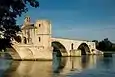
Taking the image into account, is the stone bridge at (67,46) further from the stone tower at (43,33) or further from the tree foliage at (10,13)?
the tree foliage at (10,13)

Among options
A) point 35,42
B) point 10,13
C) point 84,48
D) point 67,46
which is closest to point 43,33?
point 35,42

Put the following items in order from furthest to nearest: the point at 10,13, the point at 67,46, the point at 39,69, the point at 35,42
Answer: the point at 67,46, the point at 35,42, the point at 39,69, the point at 10,13

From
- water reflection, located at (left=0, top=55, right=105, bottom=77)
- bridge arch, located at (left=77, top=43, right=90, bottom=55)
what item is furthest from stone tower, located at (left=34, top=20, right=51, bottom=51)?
bridge arch, located at (left=77, top=43, right=90, bottom=55)

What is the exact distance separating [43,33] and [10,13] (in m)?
36.4

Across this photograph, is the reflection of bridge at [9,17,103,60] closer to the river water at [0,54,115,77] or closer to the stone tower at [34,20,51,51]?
the stone tower at [34,20,51,51]

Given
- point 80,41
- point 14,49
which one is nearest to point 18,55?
point 14,49

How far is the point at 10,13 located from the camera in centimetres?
835

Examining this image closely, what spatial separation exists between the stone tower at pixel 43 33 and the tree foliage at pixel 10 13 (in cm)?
3555

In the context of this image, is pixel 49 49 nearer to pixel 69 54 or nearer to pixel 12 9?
pixel 69 54

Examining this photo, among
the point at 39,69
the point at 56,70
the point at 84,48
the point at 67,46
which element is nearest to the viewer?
the point at 56,70

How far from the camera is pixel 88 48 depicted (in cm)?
7575

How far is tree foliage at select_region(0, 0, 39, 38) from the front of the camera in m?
8.15

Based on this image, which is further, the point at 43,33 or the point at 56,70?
the point at 43,33

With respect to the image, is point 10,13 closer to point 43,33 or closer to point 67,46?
point 43,33
